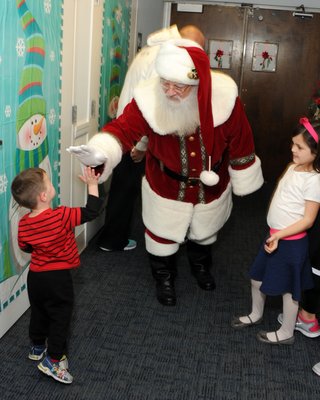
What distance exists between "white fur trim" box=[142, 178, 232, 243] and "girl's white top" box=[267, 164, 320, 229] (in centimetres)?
45

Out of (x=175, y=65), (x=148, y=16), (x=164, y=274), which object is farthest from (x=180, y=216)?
(x=148, y=16)

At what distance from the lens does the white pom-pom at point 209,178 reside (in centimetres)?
223

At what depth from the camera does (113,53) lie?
349 centimetres

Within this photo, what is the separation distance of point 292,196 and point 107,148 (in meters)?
0.83

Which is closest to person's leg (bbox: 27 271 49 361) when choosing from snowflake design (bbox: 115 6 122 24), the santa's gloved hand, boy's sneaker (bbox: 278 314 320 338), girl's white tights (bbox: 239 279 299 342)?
the santa's gloved hand

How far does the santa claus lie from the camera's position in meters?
2.09

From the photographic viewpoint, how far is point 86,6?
275 cm

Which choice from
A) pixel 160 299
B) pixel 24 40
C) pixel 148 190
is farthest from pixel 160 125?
pixel 160 299

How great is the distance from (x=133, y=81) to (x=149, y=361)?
1707mm

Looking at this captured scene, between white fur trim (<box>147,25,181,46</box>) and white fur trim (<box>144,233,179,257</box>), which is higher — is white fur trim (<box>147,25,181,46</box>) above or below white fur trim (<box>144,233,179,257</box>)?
above

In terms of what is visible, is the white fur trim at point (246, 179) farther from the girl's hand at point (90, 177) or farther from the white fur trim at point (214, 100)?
the girl's hand at point (90, 177)

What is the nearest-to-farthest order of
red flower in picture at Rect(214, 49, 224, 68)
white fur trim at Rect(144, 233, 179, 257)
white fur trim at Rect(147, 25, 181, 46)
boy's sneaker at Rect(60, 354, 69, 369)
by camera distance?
boy's sneaker at Rect(60, 354, 69, 369), white fur trim at Rect(144, 233, 179, 257), white fur trim at Rect(147, 25, 181, 46), red flower in picture at Rect(214, 49, 224, 68)

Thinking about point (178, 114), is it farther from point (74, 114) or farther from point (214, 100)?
point (74, 114)

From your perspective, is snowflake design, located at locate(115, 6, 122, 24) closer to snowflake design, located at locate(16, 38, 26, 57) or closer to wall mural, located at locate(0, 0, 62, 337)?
wall mural, located at locate(0, 0, 62, 337)
